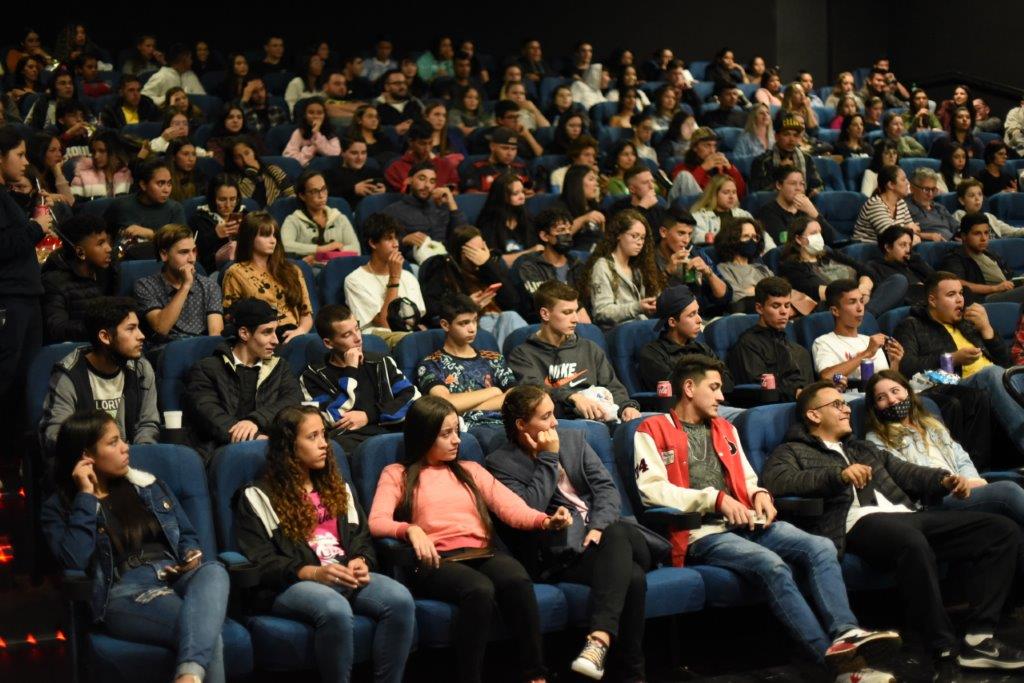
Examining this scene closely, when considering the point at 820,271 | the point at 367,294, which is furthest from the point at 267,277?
the point at 820,271

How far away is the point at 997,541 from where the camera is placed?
4.34 metres

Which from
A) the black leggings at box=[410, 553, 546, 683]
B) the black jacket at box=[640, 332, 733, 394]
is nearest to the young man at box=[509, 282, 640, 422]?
the black jacket at box=[640, 332, 733, 394]

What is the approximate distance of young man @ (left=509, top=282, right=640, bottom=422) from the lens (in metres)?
4.96

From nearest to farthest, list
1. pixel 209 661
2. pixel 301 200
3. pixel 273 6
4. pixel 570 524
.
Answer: pixel 209 661 → pixel 570 524 → pixel 301 200 → pixel 273 6

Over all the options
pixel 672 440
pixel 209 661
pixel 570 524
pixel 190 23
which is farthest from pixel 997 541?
pixel 190 23

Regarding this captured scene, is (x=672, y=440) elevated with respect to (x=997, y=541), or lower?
elevated

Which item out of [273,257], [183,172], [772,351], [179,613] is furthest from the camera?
[183,172]

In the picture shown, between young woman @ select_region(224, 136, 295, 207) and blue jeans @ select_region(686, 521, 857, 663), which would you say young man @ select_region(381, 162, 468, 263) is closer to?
young woman @ select_region(224, 136, 295, 207)

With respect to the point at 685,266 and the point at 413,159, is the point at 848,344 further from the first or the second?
the point at 413,159

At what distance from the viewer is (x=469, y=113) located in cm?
902

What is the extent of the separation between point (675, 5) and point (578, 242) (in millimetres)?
6370

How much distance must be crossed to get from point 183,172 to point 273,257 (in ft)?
5.01

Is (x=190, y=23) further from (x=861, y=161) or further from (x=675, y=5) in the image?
(x=861, y=161)

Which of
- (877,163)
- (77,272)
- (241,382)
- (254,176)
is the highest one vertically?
(254,176)
